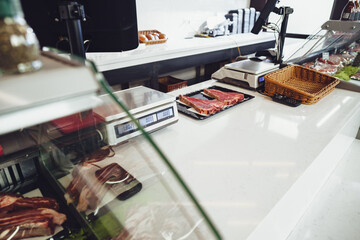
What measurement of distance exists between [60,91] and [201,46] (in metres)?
2.79

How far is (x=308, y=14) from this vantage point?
4.84 m

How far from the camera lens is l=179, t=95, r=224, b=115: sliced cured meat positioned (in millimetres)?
1333

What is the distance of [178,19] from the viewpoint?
380 centimetres

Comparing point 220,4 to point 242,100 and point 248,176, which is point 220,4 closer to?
point 242,100

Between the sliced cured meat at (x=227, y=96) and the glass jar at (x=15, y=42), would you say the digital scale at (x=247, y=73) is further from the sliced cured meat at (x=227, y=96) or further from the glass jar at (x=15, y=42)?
the glass jar at (x=15, y=42)

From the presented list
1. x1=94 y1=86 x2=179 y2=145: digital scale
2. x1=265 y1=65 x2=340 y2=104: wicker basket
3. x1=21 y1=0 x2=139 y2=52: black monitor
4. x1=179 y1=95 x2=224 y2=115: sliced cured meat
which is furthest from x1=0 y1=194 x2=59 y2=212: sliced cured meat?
x1=265 y1=65 x2=340 y2=104: wicker basket

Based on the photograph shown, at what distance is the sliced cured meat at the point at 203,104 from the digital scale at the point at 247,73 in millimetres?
426

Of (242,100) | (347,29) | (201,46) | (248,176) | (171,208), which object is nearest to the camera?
(171,208)

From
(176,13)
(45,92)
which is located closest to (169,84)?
(176,13)

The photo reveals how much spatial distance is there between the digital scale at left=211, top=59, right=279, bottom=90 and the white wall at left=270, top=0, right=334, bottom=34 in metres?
3.82

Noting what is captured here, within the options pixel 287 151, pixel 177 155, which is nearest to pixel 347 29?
pixel 287 151

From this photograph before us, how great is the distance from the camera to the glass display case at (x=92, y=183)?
64 cm

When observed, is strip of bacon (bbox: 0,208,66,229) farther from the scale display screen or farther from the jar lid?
the jar lid

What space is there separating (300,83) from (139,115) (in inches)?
51.8
